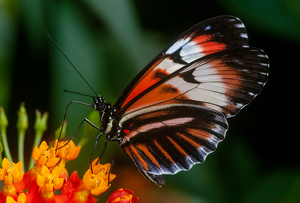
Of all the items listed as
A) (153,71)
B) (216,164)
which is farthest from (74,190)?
(216,164)

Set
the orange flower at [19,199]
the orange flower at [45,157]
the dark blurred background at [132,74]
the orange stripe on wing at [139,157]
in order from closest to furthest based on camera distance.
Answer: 1. the orange flower at [19,199]
2. the orange flower at [45,157]
3. the orange stripe on wing at [139,157]
4. the dark blurred background at [132,74]

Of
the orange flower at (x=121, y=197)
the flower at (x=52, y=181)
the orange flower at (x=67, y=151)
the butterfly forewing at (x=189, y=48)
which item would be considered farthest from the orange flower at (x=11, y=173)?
the butterfly forewing at (x=189, y=48)

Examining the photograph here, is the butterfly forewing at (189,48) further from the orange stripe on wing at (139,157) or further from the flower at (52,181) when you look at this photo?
the flower at (52,181)

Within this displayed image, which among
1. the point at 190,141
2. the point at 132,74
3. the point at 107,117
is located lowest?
the point at 190,141

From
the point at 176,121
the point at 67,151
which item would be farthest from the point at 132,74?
the point at 67,151

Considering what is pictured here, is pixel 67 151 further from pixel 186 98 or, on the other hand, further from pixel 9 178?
pixel 186 98

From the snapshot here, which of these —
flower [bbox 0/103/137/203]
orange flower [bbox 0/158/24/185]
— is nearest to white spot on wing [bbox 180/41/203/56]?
flower [bbox 0/103/137/203]
